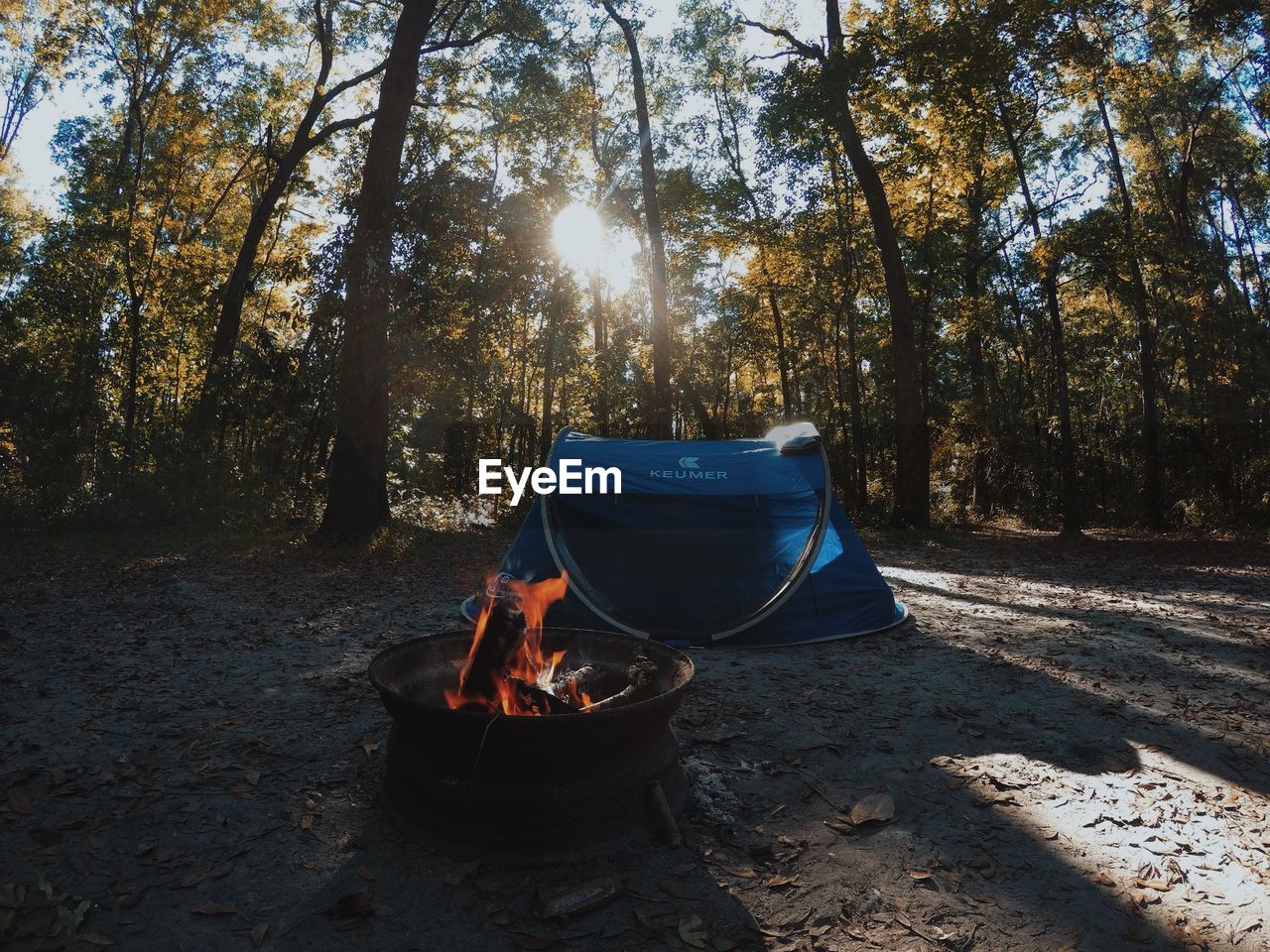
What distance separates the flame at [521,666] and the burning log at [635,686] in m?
0.23

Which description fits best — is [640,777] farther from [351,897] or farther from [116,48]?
[116,48]

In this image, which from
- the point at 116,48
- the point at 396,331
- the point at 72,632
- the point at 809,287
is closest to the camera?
the point at 72,632

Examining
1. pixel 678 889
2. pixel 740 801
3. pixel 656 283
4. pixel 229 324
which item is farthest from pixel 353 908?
pixel 656 283

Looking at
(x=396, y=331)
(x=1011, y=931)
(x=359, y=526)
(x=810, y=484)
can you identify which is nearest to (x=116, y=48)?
(x=396, y=331)

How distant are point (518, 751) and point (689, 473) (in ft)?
12.3

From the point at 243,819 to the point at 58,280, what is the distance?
13908 mm

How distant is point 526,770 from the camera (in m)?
2.57

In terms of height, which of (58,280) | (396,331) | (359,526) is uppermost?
(58,280)

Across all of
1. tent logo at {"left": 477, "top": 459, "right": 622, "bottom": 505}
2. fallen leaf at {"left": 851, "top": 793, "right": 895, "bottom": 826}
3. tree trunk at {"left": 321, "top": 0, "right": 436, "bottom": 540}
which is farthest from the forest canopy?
fallen leaf at {"left": 851, "top": 793, "right": 895, "bottom": 826}

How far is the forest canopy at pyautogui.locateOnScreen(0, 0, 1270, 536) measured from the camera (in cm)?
1123

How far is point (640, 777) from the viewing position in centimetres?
276

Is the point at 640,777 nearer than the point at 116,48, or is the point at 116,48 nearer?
the point at 640,777

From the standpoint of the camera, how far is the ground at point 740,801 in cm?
224

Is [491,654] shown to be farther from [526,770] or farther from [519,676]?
[526,770]
